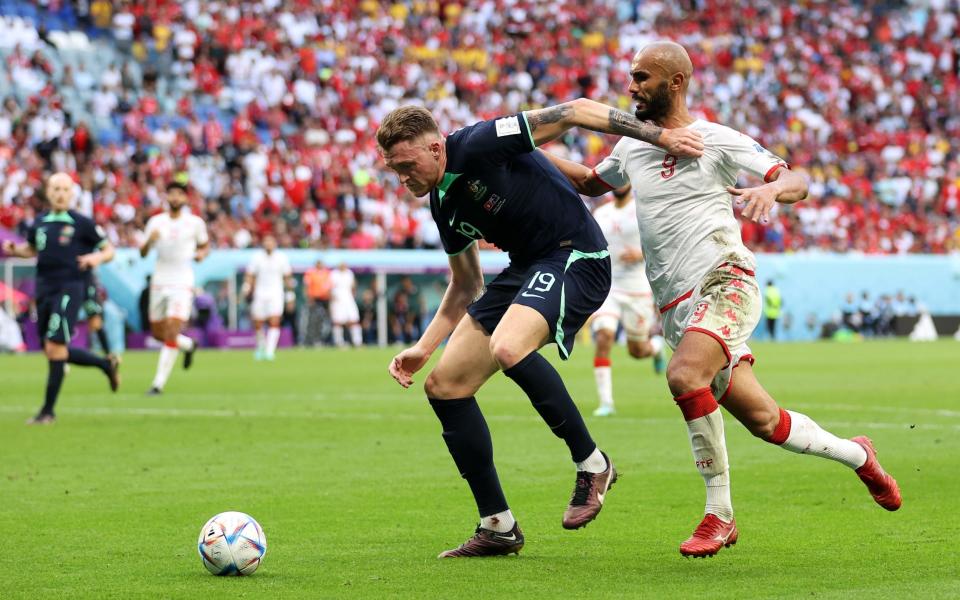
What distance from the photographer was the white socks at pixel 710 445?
20.9ft

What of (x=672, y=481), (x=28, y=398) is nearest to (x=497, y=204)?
(x=672, y=481)

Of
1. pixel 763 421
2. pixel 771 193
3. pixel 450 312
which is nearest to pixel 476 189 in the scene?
pixel 450 312

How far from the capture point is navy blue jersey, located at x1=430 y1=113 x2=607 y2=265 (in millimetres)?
6520

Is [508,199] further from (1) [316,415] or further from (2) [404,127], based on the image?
(1) [316,415]

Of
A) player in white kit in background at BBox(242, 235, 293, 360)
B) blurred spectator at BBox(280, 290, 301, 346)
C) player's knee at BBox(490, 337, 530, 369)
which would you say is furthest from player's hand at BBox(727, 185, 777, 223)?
blurred spectator at BBox(280, 290, 301, 346)

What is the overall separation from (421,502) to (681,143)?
10.5ft

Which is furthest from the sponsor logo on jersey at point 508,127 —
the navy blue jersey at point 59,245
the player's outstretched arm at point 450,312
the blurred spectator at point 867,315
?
the blurred spectator at point 867,315

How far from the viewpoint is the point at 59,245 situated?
14.6 meters

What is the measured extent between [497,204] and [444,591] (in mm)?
1856

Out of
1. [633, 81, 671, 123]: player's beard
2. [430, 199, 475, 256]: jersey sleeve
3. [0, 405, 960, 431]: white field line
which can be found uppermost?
[633, 81, 671, 123]: player's beard

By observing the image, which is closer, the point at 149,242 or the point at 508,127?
the point at 508,127

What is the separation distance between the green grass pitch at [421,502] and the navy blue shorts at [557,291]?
3.59 feet

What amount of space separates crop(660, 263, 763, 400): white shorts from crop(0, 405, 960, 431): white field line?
6.92 meters

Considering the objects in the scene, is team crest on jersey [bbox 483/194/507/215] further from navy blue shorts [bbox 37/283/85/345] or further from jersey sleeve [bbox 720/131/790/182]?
navy blue shorts [bbox 37/283/85/345]
